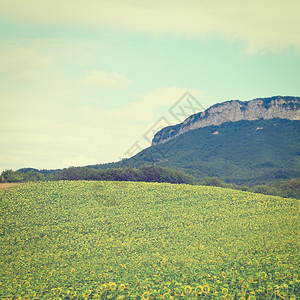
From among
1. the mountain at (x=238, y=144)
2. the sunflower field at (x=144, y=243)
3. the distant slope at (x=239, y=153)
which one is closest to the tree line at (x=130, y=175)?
the sunflower field at (x=144, y=243)

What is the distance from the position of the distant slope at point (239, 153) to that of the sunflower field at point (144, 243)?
49753 millimetres

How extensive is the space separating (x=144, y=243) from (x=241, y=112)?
14043cm

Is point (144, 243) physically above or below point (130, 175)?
below

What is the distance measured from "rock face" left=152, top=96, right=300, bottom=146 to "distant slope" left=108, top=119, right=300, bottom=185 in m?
5.42

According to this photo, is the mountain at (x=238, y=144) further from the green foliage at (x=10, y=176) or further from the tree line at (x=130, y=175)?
the green foliage at (x=10, y=176)

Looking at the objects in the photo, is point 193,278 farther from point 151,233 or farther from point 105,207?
point 105,207

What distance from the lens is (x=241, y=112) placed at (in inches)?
6181

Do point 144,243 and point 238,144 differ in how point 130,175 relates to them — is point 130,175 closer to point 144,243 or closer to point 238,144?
point 144,243

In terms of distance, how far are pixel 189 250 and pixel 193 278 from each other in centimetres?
494

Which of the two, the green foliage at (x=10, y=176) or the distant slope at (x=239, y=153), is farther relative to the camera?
the distant slope at (x=239, y=153)

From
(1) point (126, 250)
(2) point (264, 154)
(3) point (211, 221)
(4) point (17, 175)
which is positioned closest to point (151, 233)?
(1) point (126, 250)

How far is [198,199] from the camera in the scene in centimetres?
3753

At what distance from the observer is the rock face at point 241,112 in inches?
5719

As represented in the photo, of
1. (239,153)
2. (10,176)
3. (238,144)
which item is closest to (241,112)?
(238,144)
